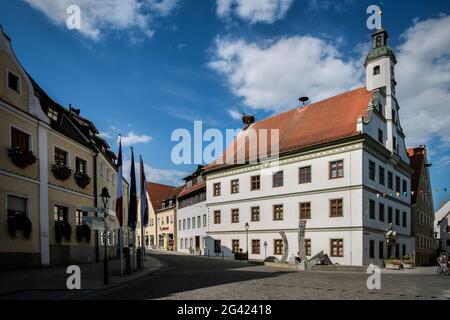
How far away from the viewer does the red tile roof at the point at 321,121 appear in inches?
1315

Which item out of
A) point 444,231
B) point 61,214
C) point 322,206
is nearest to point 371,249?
point 322,206

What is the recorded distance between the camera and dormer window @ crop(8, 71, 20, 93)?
19312mm

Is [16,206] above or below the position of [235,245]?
above

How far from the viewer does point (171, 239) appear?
6191 cm

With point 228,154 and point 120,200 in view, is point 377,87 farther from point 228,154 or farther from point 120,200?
point 120,200

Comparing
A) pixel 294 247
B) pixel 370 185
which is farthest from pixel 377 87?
pixel 294 247

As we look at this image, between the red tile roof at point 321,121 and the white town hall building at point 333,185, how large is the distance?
0.37 ft

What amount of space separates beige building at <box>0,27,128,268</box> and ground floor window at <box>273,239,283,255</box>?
1722cm

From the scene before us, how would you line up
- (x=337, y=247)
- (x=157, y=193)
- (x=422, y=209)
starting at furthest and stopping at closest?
(x=157, y=193) → (x=422, y=209) → (x=337, y=247)

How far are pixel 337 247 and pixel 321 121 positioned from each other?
12.1 m

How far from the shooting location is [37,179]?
20422 mm

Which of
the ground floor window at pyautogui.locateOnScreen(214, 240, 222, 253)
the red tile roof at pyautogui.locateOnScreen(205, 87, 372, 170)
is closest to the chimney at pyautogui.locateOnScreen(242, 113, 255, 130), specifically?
the red tile roof at pyautogui.locateOnScreen(205, 87, 372, 170)

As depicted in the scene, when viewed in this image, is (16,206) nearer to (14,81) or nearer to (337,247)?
(14,81)
